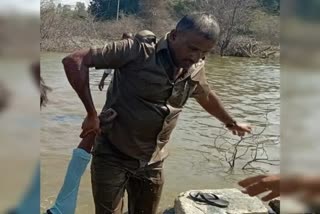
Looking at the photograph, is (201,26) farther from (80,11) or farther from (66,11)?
(80,11)

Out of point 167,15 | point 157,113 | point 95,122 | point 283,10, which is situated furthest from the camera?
point 167,15

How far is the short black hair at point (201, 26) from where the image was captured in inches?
115

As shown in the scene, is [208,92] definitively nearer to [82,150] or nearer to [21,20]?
[82,150]

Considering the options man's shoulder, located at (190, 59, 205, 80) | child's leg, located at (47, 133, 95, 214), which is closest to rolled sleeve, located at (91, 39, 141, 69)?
man's shoulder, located at (190, 59, 205, 80)

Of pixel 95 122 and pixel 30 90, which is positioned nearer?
pixel 30 90

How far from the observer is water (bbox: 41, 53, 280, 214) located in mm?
7406

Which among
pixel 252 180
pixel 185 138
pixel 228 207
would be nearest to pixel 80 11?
pixel 185 138

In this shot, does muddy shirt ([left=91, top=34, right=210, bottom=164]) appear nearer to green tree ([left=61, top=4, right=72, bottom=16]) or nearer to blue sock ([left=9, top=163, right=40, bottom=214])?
blue sock ([left=9, top=163, right=40, bottom=214])

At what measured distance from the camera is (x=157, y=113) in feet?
10.4

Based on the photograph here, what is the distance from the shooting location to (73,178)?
127 inches

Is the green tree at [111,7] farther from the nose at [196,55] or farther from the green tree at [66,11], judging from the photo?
the nose at [196,55]

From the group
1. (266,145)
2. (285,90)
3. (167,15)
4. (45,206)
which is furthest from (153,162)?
(167,15)

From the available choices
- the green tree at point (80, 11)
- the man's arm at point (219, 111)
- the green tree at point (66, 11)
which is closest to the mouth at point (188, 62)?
the man's arm at point (219, 111)

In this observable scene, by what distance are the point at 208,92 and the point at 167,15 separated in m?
33.8
